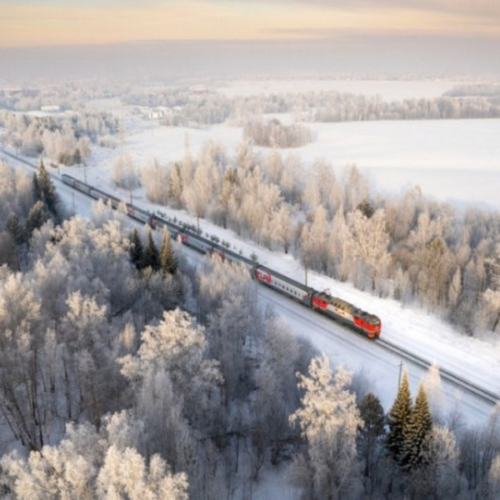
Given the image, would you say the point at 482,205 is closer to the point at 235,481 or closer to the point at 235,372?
the point at 235,372

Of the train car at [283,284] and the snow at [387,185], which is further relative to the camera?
the train car at [283,284]

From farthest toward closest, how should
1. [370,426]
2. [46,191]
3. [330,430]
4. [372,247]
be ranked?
1. [46,191]
2. [372,247]
3. [370,426]
4. [330,430]

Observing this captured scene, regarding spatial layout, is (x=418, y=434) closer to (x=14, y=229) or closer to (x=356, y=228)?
(x=356, y=228)

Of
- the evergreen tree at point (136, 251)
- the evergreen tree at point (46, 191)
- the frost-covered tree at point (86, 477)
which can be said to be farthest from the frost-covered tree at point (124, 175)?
the frost-covered tree at point (86, 477)

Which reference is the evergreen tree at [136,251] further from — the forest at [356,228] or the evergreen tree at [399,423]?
the evergreen tree at [399,423]

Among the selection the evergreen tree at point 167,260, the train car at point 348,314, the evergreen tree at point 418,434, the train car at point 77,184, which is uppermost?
the evergreen tree at point 167,260

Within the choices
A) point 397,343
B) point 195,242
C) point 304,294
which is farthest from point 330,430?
point 195,242
